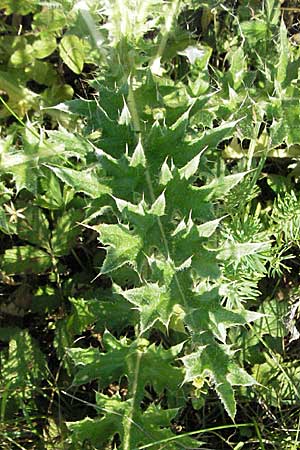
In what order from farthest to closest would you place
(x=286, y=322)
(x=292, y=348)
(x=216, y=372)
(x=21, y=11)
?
(x=21, y=11) → (x=292, y=348) → (x=286, y=322) → (x=216, y=372)

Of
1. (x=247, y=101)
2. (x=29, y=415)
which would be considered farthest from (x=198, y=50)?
(x=29, y=415)

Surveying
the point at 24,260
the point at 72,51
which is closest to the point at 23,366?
the point at 24,260

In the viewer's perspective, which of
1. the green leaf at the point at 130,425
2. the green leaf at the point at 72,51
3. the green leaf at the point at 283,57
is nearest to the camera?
the green leaf at the point at 130,425

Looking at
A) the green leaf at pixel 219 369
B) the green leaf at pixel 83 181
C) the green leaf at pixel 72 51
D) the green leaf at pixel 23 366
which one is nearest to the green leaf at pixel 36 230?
the green leaf at pixel 23 366

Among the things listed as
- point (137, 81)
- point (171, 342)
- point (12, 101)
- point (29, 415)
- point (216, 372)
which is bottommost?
point (29, 415)

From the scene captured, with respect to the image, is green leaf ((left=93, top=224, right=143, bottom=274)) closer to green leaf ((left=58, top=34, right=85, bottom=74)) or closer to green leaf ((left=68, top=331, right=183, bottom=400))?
green leaf ((left=68, top=331, right=183, bottom=400))

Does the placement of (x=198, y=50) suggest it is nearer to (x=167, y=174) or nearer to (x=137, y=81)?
(x=137, y=81)

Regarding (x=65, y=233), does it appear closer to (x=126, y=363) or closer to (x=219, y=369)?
(x=126, y=363)

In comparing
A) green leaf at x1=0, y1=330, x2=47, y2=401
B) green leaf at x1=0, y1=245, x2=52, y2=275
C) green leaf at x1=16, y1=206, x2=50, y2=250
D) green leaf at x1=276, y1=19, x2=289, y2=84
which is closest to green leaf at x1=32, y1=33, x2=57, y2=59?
green leaf at x1=16, y1=206, x2=50, y2=250

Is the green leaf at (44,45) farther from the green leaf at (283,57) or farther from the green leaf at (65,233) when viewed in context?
the green leaf at (283,57)
